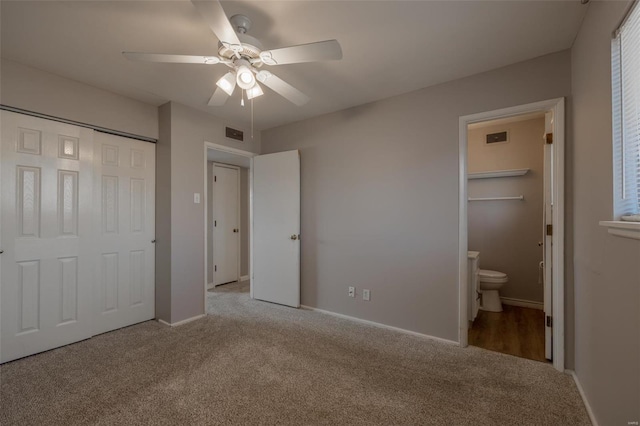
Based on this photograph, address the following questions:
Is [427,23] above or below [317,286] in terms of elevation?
above

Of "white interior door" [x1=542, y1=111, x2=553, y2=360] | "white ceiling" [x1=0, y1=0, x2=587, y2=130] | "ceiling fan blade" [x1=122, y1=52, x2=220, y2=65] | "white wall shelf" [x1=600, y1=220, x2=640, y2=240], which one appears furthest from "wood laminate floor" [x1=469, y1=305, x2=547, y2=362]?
"ceiling fan blade" [x1=122, y1=52, x2=220, y2=65]

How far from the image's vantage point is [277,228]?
375cm

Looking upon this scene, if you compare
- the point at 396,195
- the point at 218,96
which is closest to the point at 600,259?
the point at 396,195

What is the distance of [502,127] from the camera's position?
3830mm

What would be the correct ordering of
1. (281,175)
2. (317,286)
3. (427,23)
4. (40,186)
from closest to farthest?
(427,23)
(40,186)
(317,286)
(281,175)

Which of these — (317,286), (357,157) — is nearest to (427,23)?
(357,157)

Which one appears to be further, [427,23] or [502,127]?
[502,127]

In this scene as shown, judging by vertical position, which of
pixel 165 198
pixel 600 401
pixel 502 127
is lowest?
pixel 600 401

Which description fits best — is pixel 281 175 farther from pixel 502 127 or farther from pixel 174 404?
pixel 502 127

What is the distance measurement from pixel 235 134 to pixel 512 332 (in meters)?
3.95

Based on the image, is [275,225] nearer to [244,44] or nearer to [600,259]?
[244,44]

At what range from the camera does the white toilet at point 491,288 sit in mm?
3398

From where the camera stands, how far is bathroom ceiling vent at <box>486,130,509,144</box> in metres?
3.81

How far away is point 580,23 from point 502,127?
2205mm
